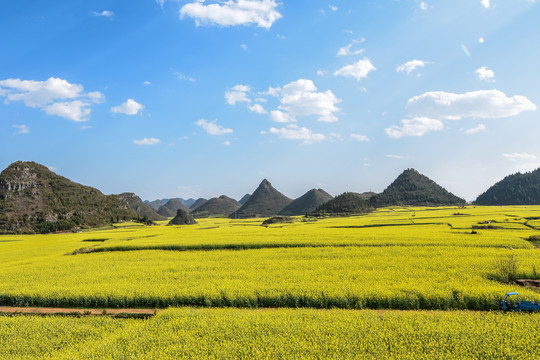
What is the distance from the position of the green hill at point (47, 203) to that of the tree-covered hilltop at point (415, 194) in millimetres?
121451

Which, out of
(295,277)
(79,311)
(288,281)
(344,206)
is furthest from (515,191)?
(79,311)

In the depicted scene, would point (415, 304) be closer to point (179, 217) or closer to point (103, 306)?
point (103, 306)

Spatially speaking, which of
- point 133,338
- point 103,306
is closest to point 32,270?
point 103,306

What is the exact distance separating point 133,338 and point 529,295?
21315 millimetres

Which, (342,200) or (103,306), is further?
(342,200)

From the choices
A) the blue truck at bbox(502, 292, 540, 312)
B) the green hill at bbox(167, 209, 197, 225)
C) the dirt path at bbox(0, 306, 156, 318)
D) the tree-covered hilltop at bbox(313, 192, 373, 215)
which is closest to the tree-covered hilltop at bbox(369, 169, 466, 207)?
the tree-covered hilltop at bbox(313, 192, 373, 215)

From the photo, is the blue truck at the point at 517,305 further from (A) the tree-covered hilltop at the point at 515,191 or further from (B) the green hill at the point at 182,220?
(A) the tree-covered hilltop at the point at 515,191

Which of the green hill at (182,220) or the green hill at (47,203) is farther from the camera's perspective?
the green hill at (182,220)

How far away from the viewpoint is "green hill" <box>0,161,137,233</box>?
303ft

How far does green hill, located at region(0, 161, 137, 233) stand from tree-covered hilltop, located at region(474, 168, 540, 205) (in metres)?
184

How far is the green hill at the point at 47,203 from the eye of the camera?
9231 cm

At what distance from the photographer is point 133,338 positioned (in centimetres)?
1323

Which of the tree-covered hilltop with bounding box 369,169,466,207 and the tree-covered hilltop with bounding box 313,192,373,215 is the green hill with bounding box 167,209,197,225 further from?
the tree-covered hilltop with bounding box 369,169,466,207

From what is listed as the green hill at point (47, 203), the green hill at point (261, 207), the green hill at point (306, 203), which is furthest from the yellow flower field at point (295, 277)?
the green hill at point (306, 203)
